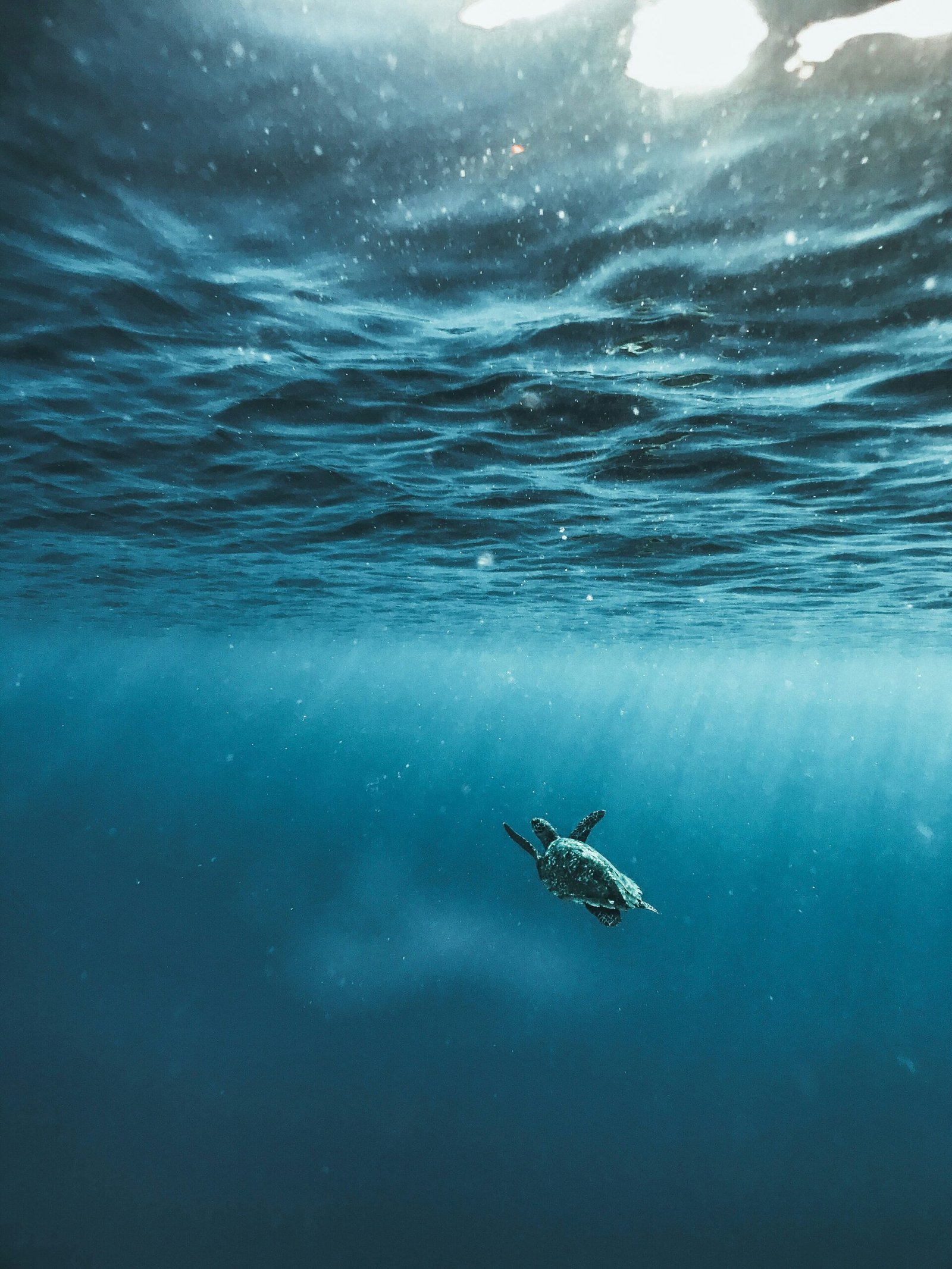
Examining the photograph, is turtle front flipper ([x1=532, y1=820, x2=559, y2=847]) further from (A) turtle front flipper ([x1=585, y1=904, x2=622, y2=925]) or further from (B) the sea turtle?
(A) turtle front flipper ([x1=585, y1=904, x2=622, y2=925])

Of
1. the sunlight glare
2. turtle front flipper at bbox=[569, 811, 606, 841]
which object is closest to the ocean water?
the sunlight glare

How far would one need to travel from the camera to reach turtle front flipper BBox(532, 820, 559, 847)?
10648mm

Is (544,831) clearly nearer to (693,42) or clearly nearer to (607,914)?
(607,914)

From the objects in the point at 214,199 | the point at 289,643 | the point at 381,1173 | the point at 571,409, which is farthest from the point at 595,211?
the point at 289,643

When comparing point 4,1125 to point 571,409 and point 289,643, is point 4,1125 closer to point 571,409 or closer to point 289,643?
point 571,409

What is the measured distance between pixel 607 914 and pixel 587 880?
649mm

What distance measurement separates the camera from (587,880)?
29.8ft

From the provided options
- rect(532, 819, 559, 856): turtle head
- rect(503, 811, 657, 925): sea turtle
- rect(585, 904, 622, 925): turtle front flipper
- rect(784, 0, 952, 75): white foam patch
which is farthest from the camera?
rect(532, 819, 559, 856): turtle head

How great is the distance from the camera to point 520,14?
3809mm

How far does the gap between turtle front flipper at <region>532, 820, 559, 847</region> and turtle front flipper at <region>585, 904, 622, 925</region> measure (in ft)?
4.77

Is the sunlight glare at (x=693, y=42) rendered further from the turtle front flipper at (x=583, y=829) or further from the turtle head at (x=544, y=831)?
the turtle head at (x=544, y=831)

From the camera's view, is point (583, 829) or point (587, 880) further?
point (583, 829)

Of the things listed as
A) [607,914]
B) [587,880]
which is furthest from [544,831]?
[607,914]

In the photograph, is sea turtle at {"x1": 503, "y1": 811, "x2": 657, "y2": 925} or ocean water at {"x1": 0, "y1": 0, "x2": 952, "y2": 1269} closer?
ocean water at {"x1": 0, "y1": 0, "x2": 952, "y2": 1269}
